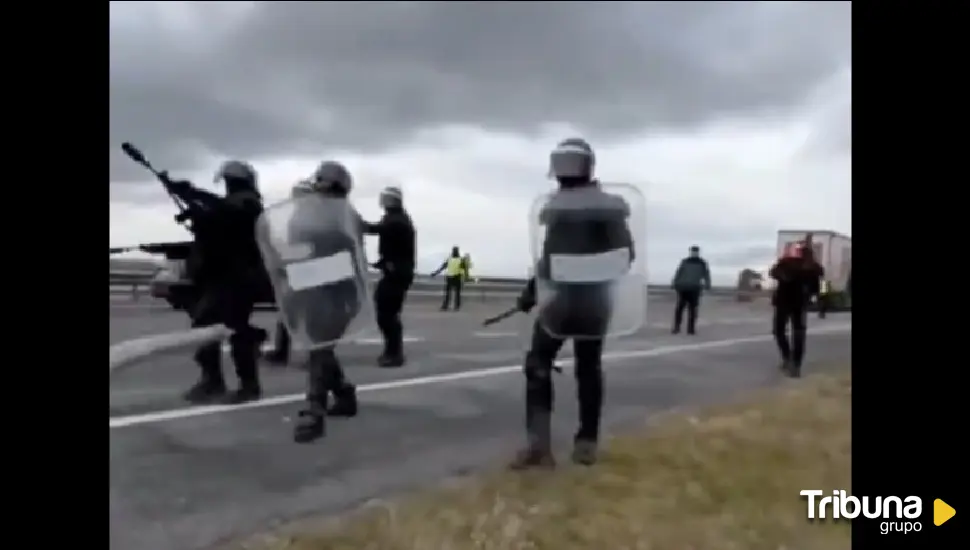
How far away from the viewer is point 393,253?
4.75 meters

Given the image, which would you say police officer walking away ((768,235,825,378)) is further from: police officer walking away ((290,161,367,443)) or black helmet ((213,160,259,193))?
black helmet ((213,160,259,193))

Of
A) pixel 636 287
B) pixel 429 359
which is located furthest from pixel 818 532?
pixel 429 359

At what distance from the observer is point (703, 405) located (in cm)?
567

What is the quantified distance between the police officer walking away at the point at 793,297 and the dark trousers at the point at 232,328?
189 inches

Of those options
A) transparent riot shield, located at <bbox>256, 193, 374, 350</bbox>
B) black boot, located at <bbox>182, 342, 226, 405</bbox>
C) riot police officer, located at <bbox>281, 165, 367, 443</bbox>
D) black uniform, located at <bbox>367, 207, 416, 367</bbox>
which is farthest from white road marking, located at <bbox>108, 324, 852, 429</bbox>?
transparent riot shield, located at <bbox>256, 193, 374, 350</bbox>

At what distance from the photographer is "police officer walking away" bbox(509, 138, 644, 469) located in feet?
11.6
